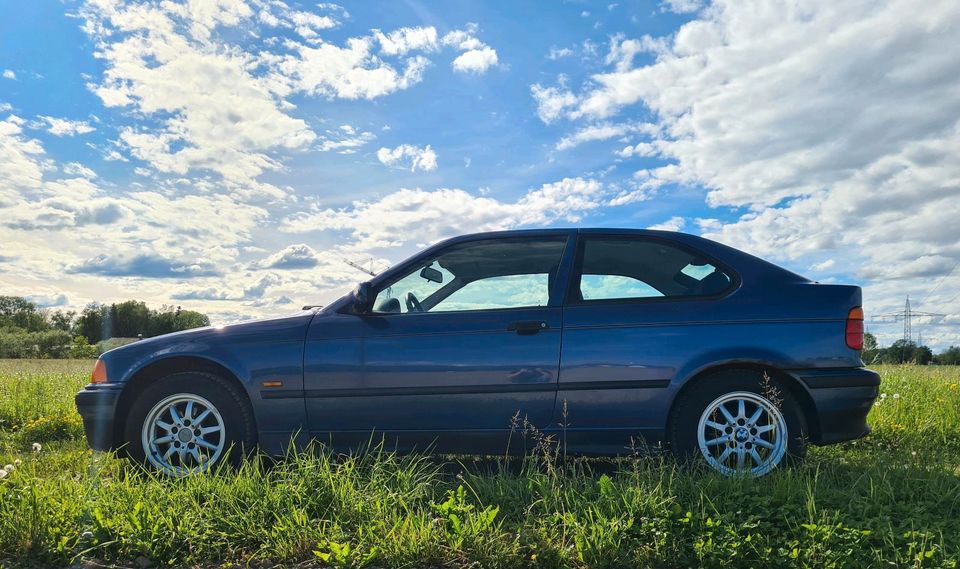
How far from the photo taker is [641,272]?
14.2ft

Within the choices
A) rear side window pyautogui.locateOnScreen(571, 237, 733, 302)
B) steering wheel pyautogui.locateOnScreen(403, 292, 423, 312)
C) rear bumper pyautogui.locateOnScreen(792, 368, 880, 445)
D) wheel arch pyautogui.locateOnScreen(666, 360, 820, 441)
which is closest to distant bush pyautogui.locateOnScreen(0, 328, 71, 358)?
steering wheel pyautogui.locateOnScreen(403, 292, 423, 312)

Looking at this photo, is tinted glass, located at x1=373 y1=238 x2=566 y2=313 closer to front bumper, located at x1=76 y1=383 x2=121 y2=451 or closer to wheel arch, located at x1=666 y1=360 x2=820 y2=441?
wheel arch, located at x1=666 y1=360 x2=820 y2=441

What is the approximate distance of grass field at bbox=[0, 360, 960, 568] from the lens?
2.74 meters

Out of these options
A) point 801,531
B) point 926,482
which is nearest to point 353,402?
point 801,531

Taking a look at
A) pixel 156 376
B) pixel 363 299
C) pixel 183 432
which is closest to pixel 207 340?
pixel 156 376

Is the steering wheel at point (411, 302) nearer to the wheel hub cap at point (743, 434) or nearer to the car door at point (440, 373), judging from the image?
the car door at point (440, 373)

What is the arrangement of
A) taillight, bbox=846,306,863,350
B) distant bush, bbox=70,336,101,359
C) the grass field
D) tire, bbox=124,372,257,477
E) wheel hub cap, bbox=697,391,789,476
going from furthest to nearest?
1. distant bush, bbox=70,336,101,359
2. tire, bbox=124,372,257,477
3. taillight, bbox=846,306,863,350
4. wheel hub cap, bbox=697,391,789,476
5. the grass field

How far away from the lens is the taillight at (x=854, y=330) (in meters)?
4.01

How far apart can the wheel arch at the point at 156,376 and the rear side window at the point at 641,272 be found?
239 cm

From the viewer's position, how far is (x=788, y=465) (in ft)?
12.9

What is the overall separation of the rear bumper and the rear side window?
2.65 ft

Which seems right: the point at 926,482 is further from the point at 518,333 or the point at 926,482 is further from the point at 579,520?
the point at 518,333

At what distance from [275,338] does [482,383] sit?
143cm

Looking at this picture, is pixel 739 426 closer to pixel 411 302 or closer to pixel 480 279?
pixel 480 279
